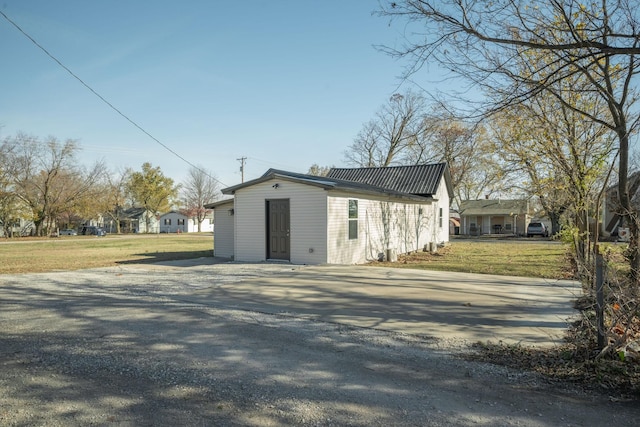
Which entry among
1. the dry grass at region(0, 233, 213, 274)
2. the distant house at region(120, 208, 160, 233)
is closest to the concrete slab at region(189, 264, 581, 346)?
the dry grass at region(0, 233, 213, 274)

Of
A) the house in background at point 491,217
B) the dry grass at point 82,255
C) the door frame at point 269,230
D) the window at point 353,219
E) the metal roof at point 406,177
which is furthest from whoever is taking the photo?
the house in background at point 491,217

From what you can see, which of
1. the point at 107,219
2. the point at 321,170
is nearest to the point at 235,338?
the point at 321,170

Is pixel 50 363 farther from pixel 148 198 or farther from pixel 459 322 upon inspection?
pixel 148 198

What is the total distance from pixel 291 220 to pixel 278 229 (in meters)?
0.70

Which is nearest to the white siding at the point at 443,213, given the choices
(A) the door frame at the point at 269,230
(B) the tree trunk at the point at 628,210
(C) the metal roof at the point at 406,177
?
(C) the metal roof at the point at 406,177

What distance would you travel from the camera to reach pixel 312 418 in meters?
3.19

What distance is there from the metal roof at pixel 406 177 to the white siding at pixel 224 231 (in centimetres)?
1054

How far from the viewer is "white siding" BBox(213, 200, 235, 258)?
57.5 feet

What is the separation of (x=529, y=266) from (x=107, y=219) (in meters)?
75.8

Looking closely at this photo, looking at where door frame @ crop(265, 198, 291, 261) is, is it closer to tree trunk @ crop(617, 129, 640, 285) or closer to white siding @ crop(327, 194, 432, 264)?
white siding @ crop(327, 194, 432, 264)

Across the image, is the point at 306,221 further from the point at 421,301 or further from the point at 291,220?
the point at 421,301

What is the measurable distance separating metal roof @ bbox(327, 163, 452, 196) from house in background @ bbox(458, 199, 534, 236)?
76.2 feet

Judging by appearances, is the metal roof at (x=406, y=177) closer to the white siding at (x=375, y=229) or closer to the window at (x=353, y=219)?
the white siding at (x=375, y=229)

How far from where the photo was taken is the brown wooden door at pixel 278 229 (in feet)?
47.0
